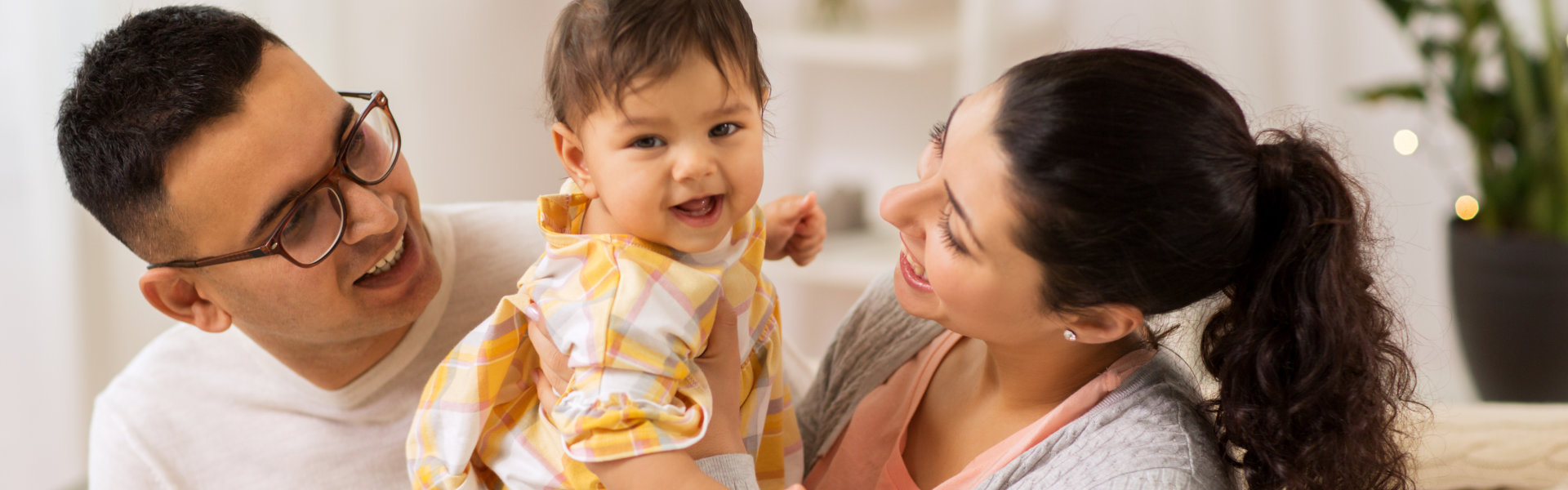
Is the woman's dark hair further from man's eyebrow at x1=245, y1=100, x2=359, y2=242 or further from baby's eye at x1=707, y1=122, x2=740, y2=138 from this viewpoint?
man's eyebrow at x1=245, y1=100, x2=359, y2=242

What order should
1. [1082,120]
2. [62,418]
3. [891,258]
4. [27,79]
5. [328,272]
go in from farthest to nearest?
[891,258]
[62,418]
[27,79]
[328,272]
[1082,120]

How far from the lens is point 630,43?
1.09 meters

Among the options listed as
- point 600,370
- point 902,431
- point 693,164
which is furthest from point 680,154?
point 902,431

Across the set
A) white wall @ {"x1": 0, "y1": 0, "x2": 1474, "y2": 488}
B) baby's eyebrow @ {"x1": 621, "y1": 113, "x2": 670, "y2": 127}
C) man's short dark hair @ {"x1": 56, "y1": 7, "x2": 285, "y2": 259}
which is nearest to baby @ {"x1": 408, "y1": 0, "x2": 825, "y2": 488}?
baby's eyebrow @ {"x1": 621, "y1": 113, "x2": 670, "y2": 127}

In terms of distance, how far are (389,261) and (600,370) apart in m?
0.62

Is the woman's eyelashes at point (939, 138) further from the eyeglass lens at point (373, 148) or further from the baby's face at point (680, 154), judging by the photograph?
the eyeglass lens at point (373, 148)

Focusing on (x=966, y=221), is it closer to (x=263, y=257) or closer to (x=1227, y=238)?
(x=1227, y=238)

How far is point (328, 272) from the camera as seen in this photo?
4.99 feet

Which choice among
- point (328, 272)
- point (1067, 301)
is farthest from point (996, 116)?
point (328, 272)

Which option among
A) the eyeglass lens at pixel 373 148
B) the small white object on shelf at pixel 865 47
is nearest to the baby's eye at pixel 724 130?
the eyeglass lens at pixel 373 148

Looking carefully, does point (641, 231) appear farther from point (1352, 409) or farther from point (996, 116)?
point (1352, 409)

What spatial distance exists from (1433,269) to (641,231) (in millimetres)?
3161

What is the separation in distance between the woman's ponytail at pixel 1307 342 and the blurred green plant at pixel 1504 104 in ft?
6.34

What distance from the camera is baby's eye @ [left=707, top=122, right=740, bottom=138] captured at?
46.1 inches
